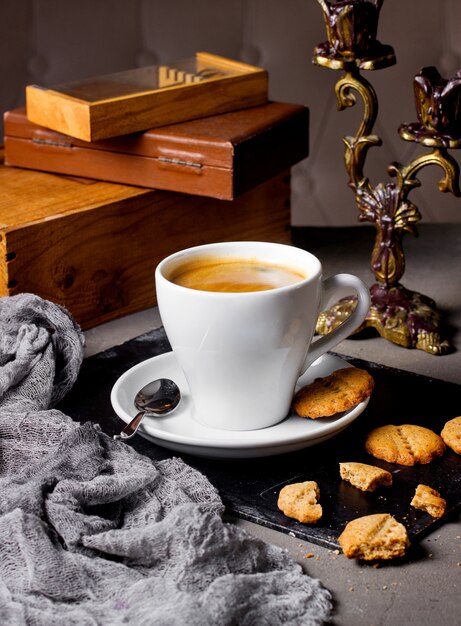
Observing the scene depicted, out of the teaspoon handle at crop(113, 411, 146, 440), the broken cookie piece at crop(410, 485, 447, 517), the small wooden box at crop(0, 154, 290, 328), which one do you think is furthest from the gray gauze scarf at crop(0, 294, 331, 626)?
the small wooden box at crop(0, 154, 290, 328)

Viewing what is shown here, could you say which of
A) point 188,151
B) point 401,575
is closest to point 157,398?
point 401,575

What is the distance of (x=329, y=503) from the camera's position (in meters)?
0.68

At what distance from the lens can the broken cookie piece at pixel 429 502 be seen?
0.66 meters

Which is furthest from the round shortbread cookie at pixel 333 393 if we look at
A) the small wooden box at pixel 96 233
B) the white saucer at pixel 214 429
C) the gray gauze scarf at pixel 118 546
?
the small wooden box at pixel 96 233

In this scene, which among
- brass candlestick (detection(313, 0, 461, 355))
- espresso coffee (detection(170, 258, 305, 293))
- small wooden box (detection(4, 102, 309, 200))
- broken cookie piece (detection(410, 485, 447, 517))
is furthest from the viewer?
small wooden box (detection(4, 102, 309, 200))

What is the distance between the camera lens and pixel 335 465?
2.38 ft

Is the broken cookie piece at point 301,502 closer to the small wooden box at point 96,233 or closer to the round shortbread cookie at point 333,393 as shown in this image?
the round shortbread cookie at point 333,393

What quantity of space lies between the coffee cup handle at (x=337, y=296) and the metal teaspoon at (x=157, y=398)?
0.11 meters

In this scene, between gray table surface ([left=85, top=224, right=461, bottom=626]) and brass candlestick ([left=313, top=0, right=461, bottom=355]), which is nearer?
gray table surface ([left=85, top=224, right=461, bottom=626])

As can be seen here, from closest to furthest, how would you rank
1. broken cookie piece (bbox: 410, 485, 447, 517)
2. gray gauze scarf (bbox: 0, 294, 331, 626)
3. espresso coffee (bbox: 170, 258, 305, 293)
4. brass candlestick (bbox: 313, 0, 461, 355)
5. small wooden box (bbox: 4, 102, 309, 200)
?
gray gauze scarf (bbox: 0, 294, 331, 626) → broken cookie piece (bbox: 410, 485, 447, 517) → espresso coffee (bbox: 170, 258, 305, 293) → brass candlestick (bbox: 313, 0, 461, 355) → small wooden box (bbox: 4, 102, 309, 200)

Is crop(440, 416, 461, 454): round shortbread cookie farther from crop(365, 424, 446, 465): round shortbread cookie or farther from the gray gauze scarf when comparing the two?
the gray gauze scarf

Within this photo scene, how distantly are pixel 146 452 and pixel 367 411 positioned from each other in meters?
0.20

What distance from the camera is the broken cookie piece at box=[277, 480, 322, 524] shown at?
0.65 m

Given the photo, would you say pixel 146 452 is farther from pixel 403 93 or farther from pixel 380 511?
pixel 403 93
